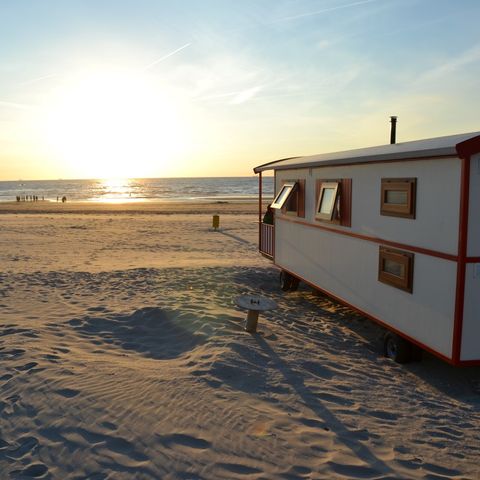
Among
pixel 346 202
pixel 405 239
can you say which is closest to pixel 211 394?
pixel 405 239

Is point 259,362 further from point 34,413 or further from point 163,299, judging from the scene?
point 163,299

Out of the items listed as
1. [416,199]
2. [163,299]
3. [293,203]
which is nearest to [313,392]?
[416,199]

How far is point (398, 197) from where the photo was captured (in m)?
6.47

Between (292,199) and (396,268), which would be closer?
(396,268)

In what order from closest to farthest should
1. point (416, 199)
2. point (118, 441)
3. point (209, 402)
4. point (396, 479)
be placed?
point (396, 479), point (118, 441), point (209, 402), point (416, 199)

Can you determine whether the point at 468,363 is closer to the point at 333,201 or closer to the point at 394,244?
the point at 394,244

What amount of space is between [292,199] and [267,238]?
2.28 meters

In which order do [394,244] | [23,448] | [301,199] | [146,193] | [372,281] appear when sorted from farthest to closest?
[146,193], [301,199], [372,281], [394,244], [23,448]

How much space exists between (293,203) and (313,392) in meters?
5.43

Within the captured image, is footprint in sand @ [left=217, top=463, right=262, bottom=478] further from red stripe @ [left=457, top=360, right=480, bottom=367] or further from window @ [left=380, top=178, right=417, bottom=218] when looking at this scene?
window @ [left=380, top=178, right=417, bottom=218]

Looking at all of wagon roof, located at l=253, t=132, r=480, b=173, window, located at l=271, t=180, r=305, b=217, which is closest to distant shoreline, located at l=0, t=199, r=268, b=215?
window, located at l=271, t=180, r=305, b=217

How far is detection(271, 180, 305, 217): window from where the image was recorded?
32.4ft

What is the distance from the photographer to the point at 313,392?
546 cm

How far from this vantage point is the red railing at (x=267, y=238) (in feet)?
39.3
